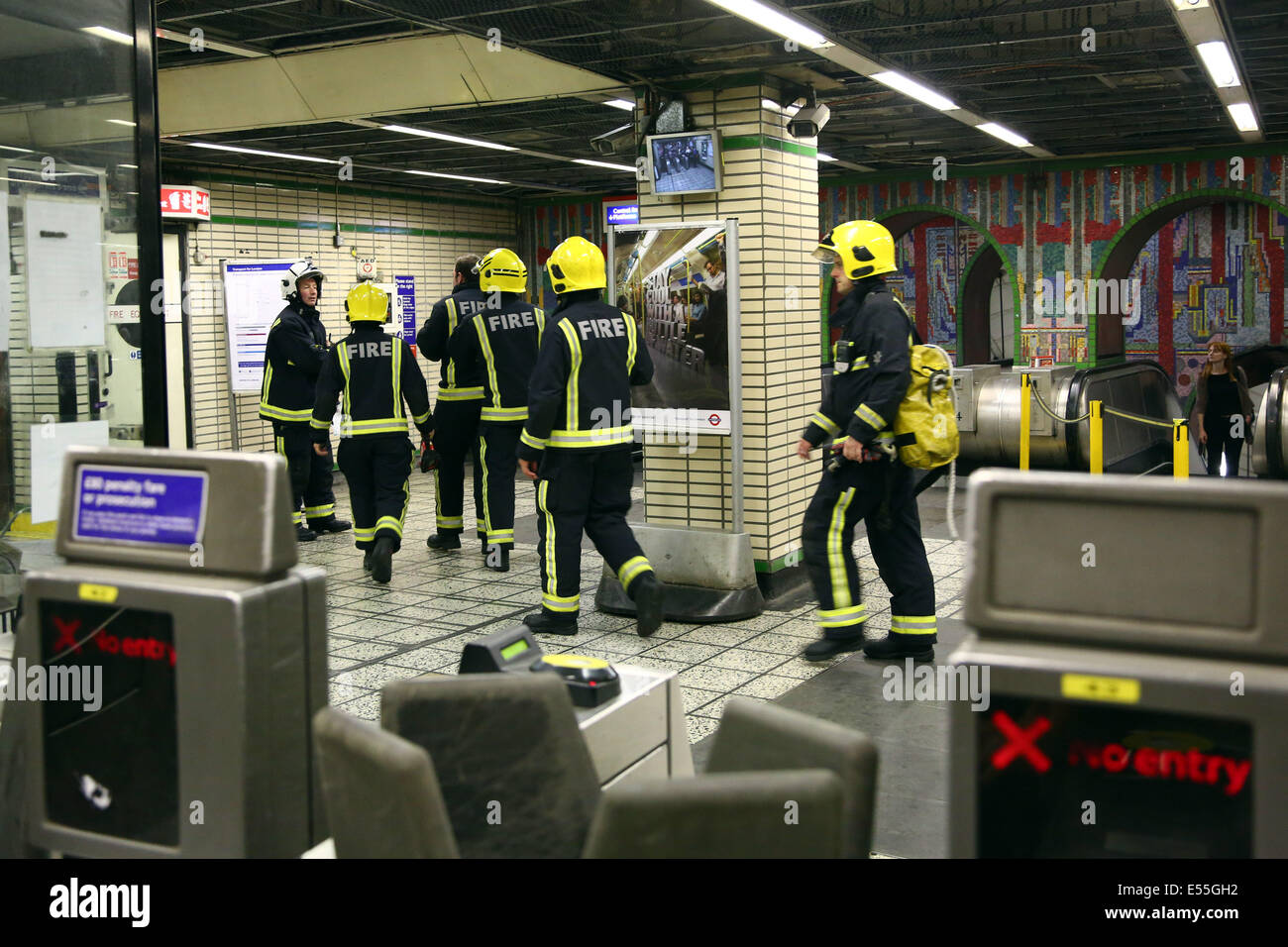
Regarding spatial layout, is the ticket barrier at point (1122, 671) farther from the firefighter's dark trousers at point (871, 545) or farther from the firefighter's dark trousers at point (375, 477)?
the firefighter's dark trousers at point (375, 477)

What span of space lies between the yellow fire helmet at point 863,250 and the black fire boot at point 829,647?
5.57ft

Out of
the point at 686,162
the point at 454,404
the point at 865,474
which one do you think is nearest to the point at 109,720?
the point at 865,474

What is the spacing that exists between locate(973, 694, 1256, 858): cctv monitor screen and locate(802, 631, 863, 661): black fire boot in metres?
3.96

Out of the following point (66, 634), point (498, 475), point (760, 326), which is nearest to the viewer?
point (66, 634)

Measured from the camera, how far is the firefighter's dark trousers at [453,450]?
813 cm

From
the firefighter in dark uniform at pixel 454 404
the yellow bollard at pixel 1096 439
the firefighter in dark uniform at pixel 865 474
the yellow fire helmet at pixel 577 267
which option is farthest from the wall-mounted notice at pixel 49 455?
the yellow bollard at pixel 1096 439

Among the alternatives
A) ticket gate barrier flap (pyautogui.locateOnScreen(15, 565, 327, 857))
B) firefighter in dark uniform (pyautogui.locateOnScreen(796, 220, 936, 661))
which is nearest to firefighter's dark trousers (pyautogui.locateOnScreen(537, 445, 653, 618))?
firefighter in dark uniform (pyautogui.locateOnScreen(796, 220, 936, 661))

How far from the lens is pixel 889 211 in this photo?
1525cm

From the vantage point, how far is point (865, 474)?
17.8 feet

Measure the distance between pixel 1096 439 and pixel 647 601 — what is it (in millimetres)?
5508

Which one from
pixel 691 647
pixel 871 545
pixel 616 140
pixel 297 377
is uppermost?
pixel 616 140

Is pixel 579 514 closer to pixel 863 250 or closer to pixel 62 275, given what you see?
pixel 863 250

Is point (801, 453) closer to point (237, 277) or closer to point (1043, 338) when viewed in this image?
point (237, 277)
